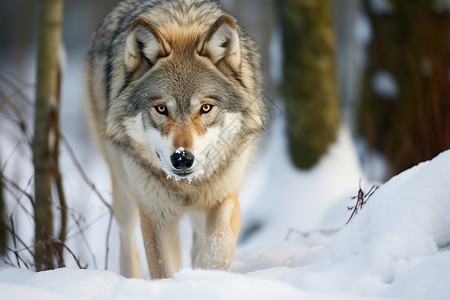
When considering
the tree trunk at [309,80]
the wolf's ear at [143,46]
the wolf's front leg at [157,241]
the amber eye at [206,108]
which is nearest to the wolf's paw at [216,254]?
the wolf's front leg at [157,241]

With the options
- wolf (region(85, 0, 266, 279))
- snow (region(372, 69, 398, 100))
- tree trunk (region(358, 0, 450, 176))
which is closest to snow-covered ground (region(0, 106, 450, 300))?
wolf (region(85, 0, 266, 279))

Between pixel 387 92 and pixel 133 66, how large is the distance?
433 centimetres

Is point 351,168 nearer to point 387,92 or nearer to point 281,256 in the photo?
point 387,92

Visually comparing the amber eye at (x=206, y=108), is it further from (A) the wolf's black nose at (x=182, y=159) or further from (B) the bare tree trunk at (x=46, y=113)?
(B) the bare tree trunk at (x=46, y=113)

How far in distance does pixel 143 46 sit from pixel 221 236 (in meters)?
1.22

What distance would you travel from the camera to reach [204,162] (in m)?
3.22

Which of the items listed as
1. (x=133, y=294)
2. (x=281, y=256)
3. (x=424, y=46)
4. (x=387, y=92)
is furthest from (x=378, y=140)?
(x=133, y=294)

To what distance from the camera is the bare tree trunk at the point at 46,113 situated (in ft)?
13.8

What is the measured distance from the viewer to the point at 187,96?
3229mm

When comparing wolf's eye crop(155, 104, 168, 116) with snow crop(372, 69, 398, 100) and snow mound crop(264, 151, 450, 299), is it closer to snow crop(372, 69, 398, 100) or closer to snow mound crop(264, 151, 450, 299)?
snow mound crop(264, 151, 450, 299)

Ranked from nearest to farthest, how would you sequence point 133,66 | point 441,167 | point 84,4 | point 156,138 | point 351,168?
point 441,167 < point 156,138 < point 133,66 < point 351,168 < point 84,4

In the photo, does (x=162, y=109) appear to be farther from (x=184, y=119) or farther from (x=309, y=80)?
(x=309, y=80)

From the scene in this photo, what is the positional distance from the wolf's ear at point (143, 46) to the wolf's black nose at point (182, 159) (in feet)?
2.50

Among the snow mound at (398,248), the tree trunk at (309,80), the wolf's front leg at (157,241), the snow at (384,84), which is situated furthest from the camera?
the snow at (384,84)
